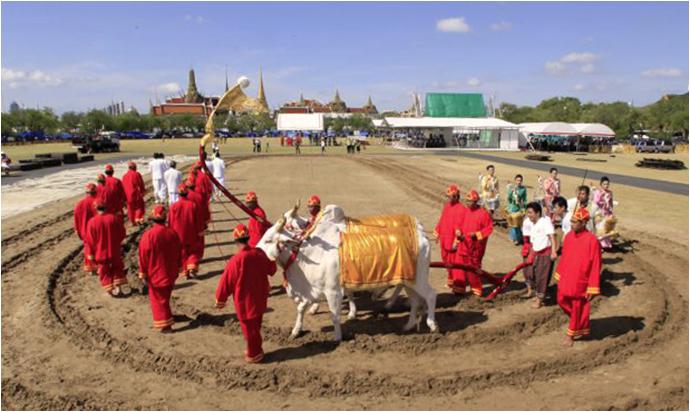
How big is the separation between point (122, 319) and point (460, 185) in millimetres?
18424

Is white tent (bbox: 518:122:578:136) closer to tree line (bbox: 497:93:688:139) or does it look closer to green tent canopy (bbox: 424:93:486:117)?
green tent canopy (bbox: 424:93:486:117)

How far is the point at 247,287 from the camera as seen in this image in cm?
614

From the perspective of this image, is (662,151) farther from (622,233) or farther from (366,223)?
(366,223)

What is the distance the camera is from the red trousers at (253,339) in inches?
243

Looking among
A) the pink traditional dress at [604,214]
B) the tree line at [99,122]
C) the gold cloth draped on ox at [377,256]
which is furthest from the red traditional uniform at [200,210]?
the tree line at [99,122]

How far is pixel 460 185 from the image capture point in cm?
2327

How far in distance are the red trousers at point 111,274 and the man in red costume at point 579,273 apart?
25.0ft

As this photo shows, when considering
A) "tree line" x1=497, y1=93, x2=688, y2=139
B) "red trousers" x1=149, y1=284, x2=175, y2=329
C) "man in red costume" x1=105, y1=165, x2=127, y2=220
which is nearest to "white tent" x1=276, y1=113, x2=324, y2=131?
"tree line" x1=497, y1=93, x2=688, y2=139

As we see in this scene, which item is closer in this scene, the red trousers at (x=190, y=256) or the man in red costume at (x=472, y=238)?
the man in red costume at (x=472, y=238)

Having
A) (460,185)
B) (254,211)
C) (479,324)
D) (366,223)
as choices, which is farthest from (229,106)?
(460,185)

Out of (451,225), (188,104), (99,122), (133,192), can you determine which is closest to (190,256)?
(133,192)

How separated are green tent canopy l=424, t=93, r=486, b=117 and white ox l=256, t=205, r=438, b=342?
2112 inches

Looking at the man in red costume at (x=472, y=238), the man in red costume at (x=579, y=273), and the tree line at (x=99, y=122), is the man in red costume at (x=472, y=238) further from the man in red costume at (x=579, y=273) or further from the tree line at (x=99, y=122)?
the tree line at (x=99, y=122)

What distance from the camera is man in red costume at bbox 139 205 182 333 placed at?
23.4 ft
